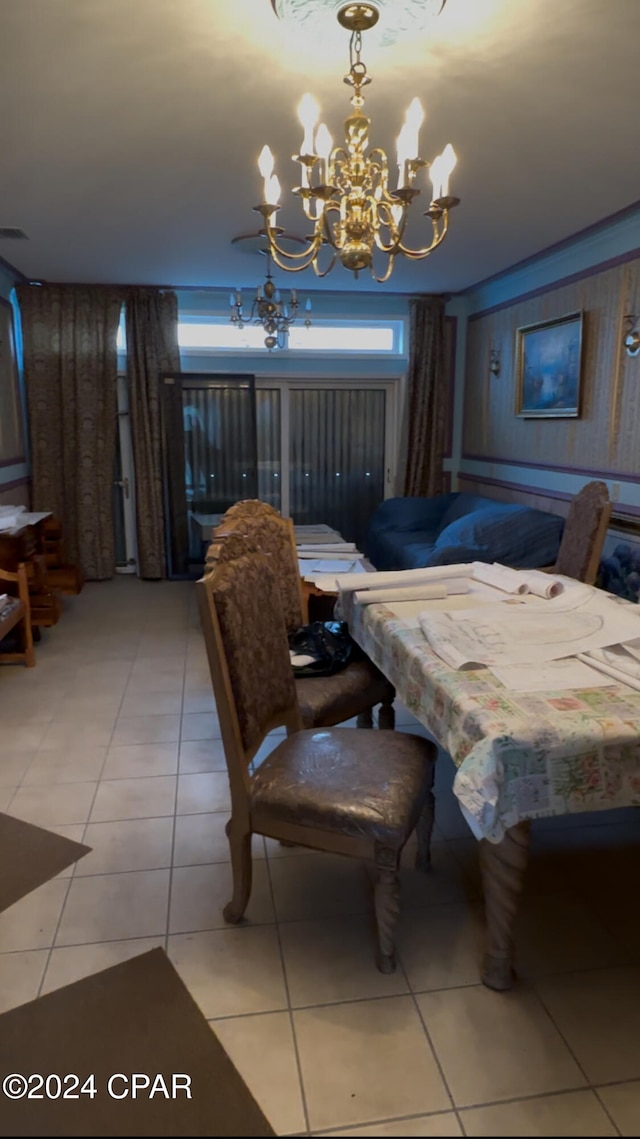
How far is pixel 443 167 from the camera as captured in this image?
6.25 ft

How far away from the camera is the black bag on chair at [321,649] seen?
253cm

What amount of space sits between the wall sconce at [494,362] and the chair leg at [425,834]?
4.19m

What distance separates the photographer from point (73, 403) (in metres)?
5.72

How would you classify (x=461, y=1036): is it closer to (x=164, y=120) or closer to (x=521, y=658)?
(x=521, y=658)

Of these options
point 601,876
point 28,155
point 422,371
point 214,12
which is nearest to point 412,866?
point 601,876

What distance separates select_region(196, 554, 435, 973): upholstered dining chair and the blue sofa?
2.43 m

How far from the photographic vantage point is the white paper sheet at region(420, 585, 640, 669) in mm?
1823

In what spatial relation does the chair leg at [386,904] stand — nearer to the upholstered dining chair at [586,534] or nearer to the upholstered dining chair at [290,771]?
the upholstered dining chair at [290,771]

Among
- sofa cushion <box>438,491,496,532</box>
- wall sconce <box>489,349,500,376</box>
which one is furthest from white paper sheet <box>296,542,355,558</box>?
wall sconce <box>489,349,500,376</box>

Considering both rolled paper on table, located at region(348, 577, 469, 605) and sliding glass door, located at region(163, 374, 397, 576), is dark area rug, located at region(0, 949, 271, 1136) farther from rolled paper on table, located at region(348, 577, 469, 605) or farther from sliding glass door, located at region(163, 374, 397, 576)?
sliding glass door, located at region(163, 374, 397, 576)

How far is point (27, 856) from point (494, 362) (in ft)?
15.7

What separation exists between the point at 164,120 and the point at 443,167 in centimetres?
130

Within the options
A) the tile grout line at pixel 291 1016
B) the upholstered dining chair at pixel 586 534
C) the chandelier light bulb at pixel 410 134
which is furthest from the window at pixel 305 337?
the tile grout line at pixel 291 1016

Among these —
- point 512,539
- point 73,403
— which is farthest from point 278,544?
point 73,403
